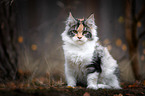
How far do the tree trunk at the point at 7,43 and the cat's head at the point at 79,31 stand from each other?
6.18 ft

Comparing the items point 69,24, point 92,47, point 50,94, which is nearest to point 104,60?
point 92,47

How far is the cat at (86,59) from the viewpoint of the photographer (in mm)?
3236

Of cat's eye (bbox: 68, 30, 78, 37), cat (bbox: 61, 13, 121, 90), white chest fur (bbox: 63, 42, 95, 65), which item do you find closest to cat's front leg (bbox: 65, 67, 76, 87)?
cat (bbox: 61, 13, 121, 90)

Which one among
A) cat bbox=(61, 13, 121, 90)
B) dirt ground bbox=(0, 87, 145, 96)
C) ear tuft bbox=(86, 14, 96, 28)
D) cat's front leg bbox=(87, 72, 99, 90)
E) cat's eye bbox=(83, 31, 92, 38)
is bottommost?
dirt ground bbox=(0, 87, 145, 96)

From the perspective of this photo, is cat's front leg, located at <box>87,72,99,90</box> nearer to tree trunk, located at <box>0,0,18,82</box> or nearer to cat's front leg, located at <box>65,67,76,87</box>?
cat's front leg, located at <box>65,67,76,87</box>

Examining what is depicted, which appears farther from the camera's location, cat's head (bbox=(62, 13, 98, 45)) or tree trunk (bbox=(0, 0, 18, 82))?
tree trunk (bbox=(0, 0, 18, 82))

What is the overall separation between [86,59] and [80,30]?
62cm

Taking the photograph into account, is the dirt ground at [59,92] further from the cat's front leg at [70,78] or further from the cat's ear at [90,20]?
the cat's ear at [90,20]

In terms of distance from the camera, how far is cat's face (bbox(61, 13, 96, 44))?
3.26 m

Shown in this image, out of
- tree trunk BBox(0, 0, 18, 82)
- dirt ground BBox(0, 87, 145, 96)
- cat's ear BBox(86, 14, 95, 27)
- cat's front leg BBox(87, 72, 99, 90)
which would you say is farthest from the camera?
tree trunk BBox(0, 0, 18, 82)

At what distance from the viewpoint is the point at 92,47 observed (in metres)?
3.38

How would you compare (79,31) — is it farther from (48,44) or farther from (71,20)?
(48,44)

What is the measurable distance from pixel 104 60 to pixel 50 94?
1.68 m

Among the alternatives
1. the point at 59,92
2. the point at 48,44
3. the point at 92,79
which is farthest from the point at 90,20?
the point at 48,44
